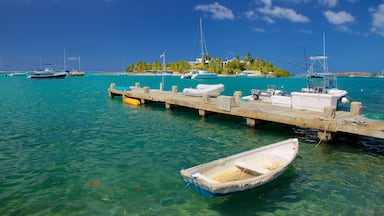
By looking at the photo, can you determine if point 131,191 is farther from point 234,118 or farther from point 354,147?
point 234,118

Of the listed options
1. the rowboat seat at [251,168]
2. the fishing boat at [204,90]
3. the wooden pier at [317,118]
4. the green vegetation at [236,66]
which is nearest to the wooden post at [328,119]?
the wooden pier at [317,118]

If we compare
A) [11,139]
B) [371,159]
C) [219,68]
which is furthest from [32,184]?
[219,68]

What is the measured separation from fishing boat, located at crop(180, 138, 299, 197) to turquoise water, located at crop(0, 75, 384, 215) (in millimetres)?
557

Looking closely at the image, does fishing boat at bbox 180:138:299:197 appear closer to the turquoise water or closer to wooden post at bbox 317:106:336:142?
the turquoise water

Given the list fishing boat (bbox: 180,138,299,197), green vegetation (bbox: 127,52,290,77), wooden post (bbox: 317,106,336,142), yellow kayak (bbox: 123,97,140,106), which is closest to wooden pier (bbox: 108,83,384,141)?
wooden post (bbox: 317,106,336,142)

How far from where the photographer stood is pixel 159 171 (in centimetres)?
1010

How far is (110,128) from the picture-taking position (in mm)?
17250

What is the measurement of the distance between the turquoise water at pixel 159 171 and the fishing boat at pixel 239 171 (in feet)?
1.83

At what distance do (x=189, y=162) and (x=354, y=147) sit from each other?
808 cm

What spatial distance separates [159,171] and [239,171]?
302cm

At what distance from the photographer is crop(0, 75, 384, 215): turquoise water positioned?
7.64 m

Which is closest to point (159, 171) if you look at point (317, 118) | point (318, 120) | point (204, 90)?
point (318, 120)

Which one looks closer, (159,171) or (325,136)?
(159,171)

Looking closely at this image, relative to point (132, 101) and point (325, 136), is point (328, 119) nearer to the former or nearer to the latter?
point (325, 136)
